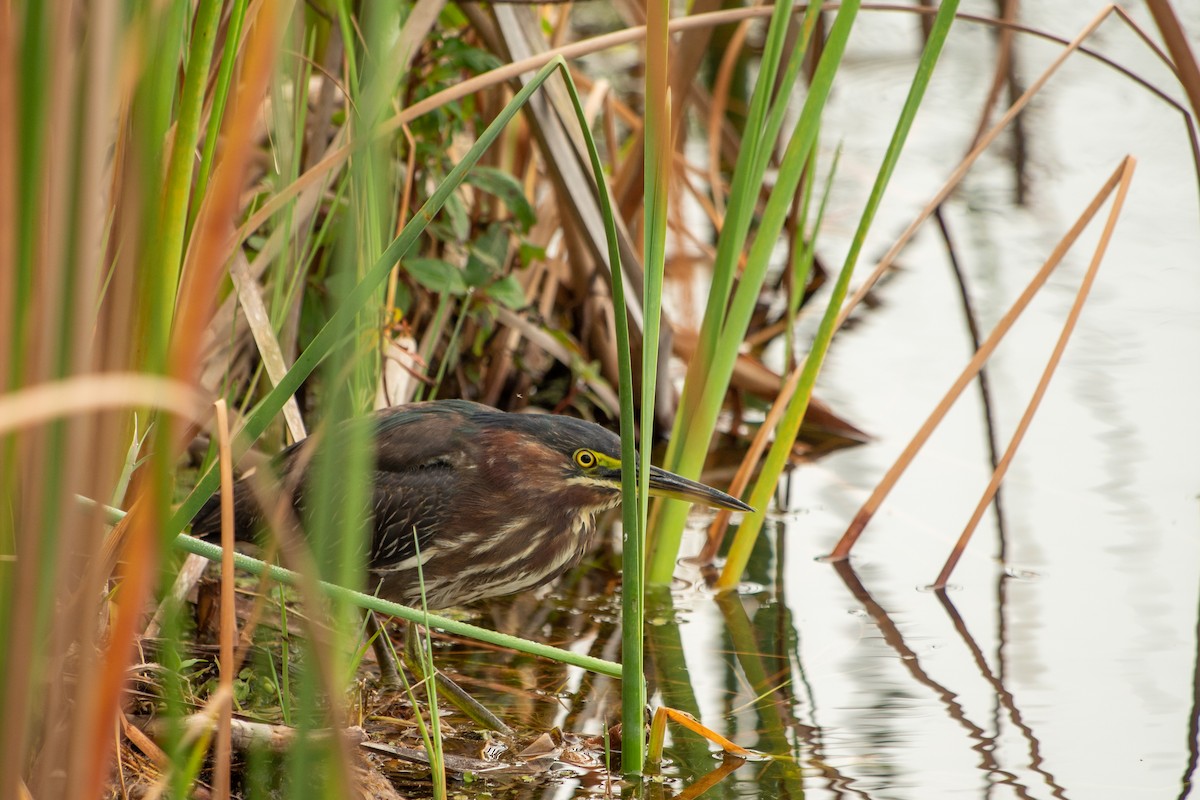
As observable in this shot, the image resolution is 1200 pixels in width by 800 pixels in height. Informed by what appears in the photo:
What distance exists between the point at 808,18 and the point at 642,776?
1743mm

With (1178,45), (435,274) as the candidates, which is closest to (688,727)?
(435,274)

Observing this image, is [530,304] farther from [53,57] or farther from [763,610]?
[53,57]

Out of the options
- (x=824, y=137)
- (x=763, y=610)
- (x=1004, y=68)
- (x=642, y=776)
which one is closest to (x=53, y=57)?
(x=642, y=776)

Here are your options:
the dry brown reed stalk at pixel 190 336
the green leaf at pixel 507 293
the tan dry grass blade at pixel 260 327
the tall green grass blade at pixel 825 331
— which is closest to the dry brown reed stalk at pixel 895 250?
the tall green grass blade at pixel 825 331

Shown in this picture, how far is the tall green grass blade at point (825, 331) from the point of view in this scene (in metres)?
3.13

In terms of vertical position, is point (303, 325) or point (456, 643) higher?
point (303, 325)

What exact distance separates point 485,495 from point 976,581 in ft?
5.17

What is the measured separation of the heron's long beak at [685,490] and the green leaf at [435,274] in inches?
50.5

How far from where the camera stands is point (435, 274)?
435 centimetres

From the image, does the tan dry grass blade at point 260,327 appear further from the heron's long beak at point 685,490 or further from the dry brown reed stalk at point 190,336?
the dry brown reed stalk at point 190,336

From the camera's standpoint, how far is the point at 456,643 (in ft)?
12.8

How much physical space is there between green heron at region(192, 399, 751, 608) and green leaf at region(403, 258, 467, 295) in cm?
84

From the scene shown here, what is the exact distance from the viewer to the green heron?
11.2 ft

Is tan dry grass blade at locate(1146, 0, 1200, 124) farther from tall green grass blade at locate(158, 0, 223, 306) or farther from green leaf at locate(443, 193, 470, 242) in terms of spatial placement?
tall green grass blade at locate(158, 0, 223, 306)
